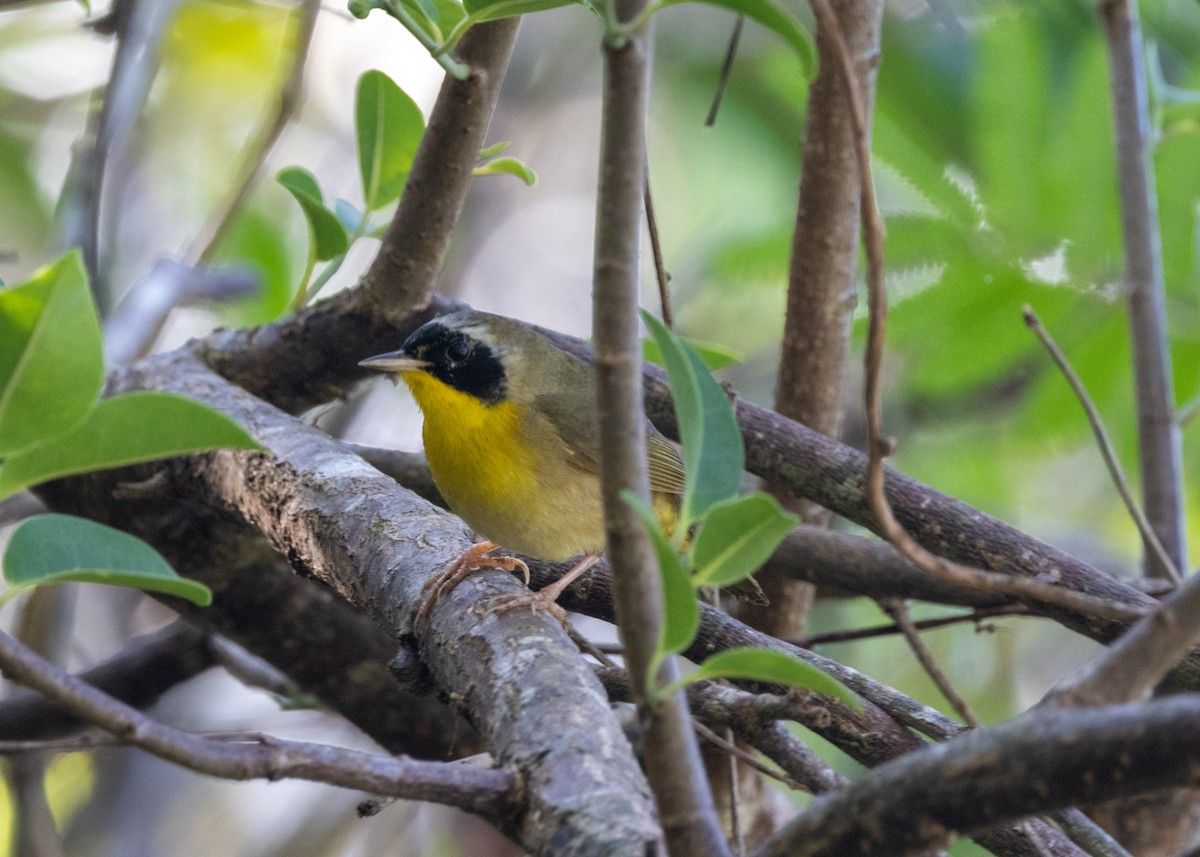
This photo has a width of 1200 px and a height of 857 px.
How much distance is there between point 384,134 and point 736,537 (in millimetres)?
2255

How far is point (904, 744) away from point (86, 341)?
1.57 m

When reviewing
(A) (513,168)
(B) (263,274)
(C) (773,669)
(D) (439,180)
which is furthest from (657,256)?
(B) (263,274)

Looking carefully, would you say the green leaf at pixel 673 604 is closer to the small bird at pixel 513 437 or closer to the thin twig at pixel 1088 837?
the thin twig at pixel 1088 837

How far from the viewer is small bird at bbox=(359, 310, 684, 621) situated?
125 inches

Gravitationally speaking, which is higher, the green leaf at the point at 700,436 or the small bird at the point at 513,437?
the green leaf at the point at 700,436

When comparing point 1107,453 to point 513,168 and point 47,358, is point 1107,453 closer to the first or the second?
point 513,168

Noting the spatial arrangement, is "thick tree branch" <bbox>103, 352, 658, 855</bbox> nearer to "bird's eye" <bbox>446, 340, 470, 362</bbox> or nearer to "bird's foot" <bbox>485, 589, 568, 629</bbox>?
"bird's foot" <bbox>485, 589, 568, 629</bbox>

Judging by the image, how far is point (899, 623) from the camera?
10.4ft

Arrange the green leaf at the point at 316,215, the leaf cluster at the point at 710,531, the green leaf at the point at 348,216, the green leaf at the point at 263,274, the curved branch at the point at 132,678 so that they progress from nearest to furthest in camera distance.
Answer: the leaf cluster at the point at 710,531 < the green leaf at the point at 316,215 < the green leaf at the point at 348,216 < the curved branch at the point at 132,678 < the green leaf at the point at 263,274

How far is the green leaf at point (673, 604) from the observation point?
3.73 feet

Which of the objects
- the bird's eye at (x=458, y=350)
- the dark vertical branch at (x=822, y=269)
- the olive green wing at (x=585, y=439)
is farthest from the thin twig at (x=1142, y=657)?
the bird's eye at (x=458, y=350)

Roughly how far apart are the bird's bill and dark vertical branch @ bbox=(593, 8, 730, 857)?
2.19 meters

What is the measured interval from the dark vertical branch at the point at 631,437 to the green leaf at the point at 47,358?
0.69 metres

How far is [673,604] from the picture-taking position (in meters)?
1.17
